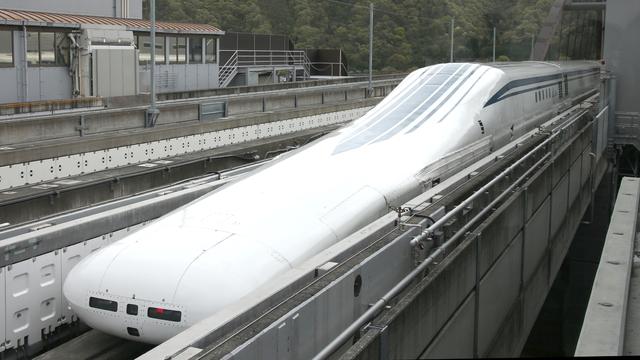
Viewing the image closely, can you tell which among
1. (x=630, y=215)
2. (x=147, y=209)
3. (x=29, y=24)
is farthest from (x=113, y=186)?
(x=29, y=24)

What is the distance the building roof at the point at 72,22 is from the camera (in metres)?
27.6

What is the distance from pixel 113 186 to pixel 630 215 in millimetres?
10333

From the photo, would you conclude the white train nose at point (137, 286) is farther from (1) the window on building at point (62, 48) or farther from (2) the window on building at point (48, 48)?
(1) the window on building at point (62, 48)

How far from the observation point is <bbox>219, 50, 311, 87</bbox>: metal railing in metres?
52.9

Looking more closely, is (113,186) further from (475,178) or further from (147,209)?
(475,178)

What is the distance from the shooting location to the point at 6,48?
27.5 m

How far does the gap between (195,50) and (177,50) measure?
5.07 feet

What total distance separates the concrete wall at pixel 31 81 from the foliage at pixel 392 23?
15900 millimetres

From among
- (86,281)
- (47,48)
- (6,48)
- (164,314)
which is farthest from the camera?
(47,48)

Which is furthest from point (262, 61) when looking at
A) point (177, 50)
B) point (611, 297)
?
point (611, 297)

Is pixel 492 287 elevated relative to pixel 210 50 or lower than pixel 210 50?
lower

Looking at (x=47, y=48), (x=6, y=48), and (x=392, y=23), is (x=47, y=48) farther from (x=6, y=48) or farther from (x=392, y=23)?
(x=392, y=23)

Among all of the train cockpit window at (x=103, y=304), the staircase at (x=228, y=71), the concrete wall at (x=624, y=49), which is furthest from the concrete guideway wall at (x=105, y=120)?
the staircase at (x=228, y=71)

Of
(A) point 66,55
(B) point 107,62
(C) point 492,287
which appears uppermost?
(A) point 66,55
